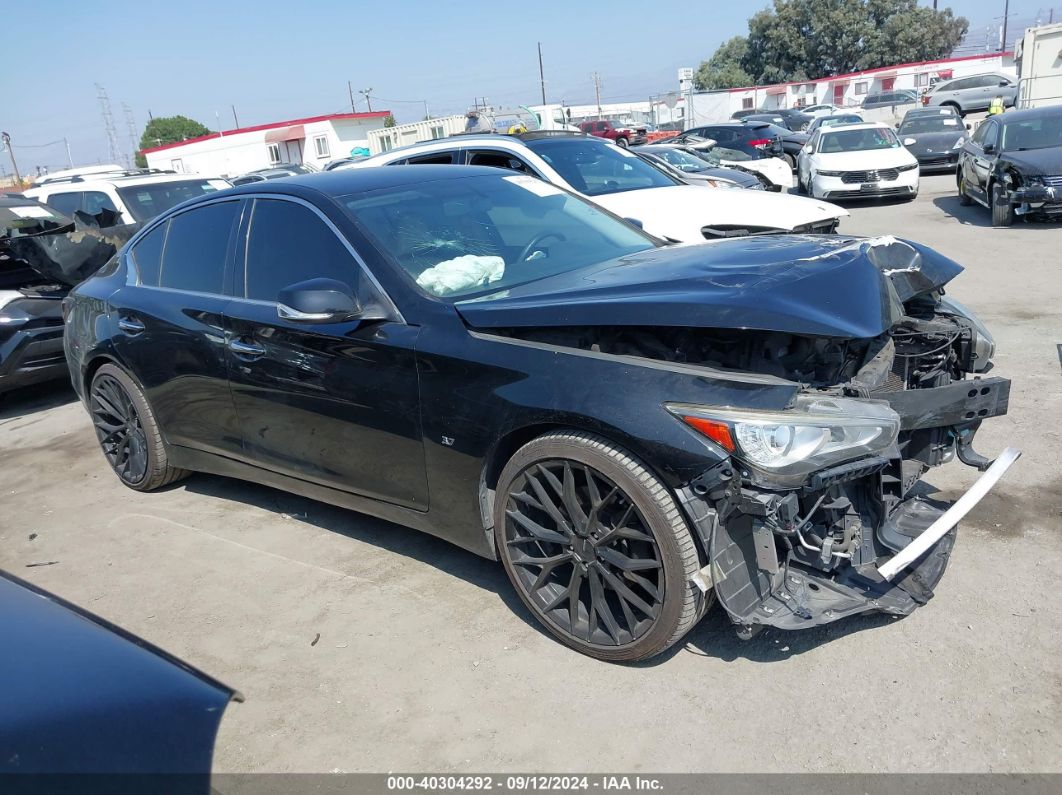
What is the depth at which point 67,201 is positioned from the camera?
1056 centimetres

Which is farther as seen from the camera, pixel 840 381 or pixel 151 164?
pixel 151 164

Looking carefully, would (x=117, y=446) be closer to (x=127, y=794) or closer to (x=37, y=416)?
(x=37, y=416)

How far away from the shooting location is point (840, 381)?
10.1ft

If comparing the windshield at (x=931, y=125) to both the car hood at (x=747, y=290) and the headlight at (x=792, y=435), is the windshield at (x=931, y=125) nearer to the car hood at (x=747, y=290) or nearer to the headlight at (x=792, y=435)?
the car hood at (x=747, y=290)

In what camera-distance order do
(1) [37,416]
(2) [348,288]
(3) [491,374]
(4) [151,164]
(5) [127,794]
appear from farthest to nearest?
(4) [151,164] < (1) [37,416] < (2) [348,288] < (3) [491,374] < (5) [127,794]

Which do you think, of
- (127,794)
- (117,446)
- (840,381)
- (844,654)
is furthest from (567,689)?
(117,446)

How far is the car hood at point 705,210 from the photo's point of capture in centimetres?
721

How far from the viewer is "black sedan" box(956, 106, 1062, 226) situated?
34.8 ft

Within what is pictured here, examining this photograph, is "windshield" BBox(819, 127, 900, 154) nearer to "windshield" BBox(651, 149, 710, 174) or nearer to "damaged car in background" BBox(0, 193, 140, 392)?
"windshield" BBox(651, 149, 710, 174)

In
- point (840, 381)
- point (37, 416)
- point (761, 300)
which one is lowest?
point (37, 416)

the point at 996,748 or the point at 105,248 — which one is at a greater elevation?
the point at 105,248

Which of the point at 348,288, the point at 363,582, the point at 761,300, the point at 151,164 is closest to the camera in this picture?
the point at 761,300

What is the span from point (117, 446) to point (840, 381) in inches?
167

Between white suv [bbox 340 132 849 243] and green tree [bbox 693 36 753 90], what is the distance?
2530 inches
